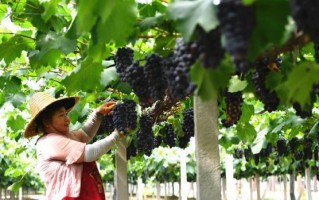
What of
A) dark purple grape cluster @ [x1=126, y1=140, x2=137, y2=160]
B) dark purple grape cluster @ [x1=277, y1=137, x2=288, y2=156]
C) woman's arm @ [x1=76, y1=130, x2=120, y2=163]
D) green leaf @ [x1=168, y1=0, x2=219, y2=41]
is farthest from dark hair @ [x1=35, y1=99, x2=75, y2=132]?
dark purple grape cluster @ [x1=277, y1=137, x2=288, y2=156]

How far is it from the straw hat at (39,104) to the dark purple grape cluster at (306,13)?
3.02m

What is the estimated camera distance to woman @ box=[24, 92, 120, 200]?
150 inches

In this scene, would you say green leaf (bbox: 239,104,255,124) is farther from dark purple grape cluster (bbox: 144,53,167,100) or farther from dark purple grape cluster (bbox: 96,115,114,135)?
dark purple grape cluster (bbox: 144,53,167,100)

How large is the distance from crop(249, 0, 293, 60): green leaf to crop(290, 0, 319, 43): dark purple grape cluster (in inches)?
3.8

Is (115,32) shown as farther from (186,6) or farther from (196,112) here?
(196,112)

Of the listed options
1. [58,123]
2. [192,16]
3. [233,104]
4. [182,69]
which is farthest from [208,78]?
[58,123]

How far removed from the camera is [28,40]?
12.3 feet

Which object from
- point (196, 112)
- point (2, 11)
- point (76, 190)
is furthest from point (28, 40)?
point (196, 112)

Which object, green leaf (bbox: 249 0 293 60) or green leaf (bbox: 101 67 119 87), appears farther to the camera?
green leaf (bbox: 101 67 119 87)

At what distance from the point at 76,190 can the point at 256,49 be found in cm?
280

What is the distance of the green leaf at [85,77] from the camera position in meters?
2.93

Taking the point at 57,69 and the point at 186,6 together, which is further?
the point at 57,69

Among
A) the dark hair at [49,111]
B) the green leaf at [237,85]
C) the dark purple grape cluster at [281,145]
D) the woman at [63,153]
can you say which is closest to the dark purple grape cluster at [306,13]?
the green leaf at [237,85]

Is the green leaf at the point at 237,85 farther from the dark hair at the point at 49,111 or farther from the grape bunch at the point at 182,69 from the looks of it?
the dark hair at the point at 49,111
